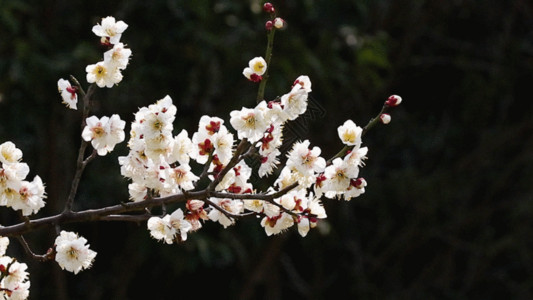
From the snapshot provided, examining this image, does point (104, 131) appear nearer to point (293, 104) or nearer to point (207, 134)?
point (207, 134)

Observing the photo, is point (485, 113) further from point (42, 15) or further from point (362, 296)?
point (42, 15)

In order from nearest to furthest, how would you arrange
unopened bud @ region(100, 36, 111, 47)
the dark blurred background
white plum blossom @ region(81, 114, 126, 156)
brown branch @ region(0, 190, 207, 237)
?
1. brown branch @ region(0, 190, 207, 237)
2. white plum blossom @ region(81, 114, 126, 156)
3. unopened bud @ region(100, 36, 111, 47)
4. the dark blurred background

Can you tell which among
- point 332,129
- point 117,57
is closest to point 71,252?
point 117,57

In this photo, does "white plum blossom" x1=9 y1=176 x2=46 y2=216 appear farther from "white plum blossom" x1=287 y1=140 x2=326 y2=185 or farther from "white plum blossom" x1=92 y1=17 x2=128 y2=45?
"white plum blossom" x1=287 y1=140 x2=326 y2=185

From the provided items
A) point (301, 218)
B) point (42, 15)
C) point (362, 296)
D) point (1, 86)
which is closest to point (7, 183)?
point (301, 218)

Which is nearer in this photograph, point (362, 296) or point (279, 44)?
point (279, 44)

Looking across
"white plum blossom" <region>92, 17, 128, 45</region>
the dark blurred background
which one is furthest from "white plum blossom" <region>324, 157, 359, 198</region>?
the dark blurred background
